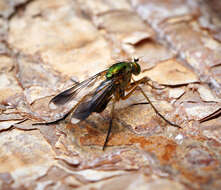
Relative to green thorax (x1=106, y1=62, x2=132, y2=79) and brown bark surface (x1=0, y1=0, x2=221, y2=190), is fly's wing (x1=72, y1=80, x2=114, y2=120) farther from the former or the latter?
brown bark surface (x1=0, y1=0, x2=221, y2=190)

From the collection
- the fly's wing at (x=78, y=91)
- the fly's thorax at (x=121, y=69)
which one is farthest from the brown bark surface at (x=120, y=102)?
the fly's thorax at (x=121, y=69)

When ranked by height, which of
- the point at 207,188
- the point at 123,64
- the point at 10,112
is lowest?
the point at 207,188

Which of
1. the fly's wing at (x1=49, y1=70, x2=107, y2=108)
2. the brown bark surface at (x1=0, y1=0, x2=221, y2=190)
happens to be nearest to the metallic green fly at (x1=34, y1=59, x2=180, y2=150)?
the fly's wing at (x1=49, y1=70, x2=107, y2=108)

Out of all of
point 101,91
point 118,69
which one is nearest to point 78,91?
point 101,91

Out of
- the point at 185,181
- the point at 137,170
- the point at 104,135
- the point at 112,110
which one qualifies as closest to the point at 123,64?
the point at 112,110

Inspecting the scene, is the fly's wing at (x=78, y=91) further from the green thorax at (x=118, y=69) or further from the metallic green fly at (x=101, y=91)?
the green thorax at (x=118, y=69)

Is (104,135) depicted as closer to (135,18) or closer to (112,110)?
(112,110)

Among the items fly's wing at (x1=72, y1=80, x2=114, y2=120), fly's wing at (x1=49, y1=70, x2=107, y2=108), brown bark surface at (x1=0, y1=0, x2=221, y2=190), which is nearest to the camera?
brown bark surface at (x1=0, y1=0, x2=221, y2=190)

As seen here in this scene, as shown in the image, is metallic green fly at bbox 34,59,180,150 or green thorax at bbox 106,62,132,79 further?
green thorax at bbox 106,62,132,79
